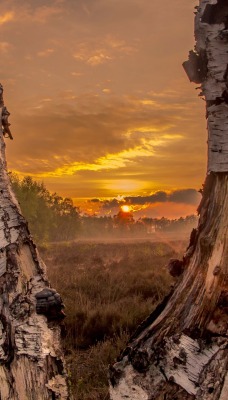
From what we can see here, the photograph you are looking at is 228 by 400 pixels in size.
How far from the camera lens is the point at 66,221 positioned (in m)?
76.2

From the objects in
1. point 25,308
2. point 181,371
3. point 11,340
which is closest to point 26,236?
point 25,308

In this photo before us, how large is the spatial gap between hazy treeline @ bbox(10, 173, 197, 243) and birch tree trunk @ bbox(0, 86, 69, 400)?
3201 centimetres

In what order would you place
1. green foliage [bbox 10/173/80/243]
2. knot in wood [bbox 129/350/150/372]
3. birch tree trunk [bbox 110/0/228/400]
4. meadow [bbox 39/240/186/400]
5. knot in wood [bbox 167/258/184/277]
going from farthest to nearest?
green foliage [bbox 10/173/80/243], meadow [bbox 39/240/186/400], knot in wood [bbox 167/258/184/277], knot in wood [bbox 129/350/150/372], birch tree trunk [bbox 110/0/228/400]

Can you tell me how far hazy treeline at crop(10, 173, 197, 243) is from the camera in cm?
4531

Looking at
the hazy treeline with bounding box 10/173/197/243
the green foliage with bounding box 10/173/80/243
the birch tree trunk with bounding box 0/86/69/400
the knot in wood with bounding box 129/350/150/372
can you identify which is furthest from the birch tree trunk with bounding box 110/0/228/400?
the hazy treeline with bounding box 10/173/197/243

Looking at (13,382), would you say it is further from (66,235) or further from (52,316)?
(66,235)

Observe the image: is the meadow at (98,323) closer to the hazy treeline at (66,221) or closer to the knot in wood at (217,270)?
the knot in wood at (217,270)

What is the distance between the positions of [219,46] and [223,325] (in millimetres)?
1365

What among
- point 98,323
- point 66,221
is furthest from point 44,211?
point 98,323

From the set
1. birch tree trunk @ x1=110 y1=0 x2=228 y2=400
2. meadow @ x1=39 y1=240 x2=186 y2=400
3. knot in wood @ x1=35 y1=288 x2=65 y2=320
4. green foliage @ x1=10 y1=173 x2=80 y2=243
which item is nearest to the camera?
birch tree trunk @ x1=110 y1=0 x2=228 y2=400

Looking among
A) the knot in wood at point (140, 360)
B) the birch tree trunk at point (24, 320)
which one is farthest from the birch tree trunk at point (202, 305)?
the birch tree trunk at point (24, 320)

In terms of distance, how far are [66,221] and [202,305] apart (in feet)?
246

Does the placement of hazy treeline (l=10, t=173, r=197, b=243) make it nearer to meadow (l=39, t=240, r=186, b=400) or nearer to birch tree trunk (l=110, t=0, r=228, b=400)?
meadow (l=39, t=240, r=186, b=400)

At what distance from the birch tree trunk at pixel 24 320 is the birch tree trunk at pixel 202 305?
1.09 ft
